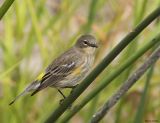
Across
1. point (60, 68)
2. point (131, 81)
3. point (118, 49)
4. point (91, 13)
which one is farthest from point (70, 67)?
point (118, 49)

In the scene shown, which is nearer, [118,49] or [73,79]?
[118,49]

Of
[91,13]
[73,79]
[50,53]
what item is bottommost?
[73,79]

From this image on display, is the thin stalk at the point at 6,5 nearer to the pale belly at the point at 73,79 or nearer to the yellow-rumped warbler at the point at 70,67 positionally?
the yellow-rumped warbler at the point at 70,67

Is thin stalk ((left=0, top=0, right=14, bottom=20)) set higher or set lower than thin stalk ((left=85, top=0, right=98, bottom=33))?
higher

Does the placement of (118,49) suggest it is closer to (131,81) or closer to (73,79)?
(131,81)

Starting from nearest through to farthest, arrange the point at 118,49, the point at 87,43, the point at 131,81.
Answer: the point at 118,49 → the point at 131,81 → the point at 87,43

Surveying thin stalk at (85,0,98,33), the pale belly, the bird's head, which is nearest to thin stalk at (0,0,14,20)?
thin stalk at (85,0,98,33)

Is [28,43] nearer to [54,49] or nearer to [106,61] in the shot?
[54,49]

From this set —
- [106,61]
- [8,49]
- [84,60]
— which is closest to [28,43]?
[8,49]

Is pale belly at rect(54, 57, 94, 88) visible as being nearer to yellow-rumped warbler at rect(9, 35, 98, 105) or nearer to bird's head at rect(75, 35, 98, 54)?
yellow-rumped warbler at rect(9, 35, 98, 105)
